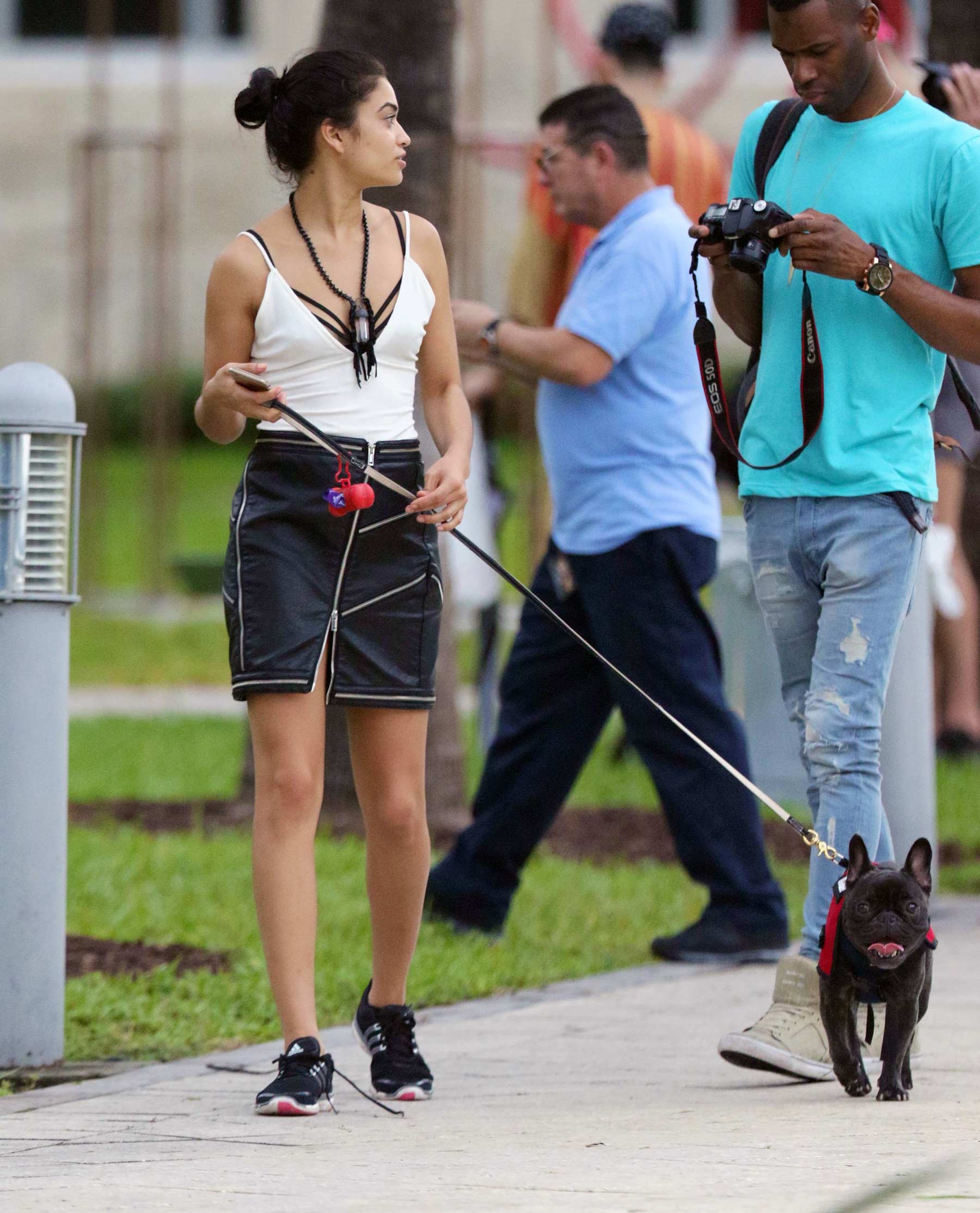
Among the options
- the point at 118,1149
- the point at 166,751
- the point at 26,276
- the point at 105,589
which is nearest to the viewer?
the point at 118,1149

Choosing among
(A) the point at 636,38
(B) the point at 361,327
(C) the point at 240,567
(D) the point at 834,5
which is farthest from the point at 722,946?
(A) the point at 636,38

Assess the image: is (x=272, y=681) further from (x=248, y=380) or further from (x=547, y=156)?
(x=547, y=156)

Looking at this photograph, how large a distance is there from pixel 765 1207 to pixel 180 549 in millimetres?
16374

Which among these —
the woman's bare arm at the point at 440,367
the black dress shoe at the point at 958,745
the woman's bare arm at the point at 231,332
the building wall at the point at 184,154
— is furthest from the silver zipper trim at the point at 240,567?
the building wall at the point at 184,154

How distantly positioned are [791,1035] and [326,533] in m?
1.34

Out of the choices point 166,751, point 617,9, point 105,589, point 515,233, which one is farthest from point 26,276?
point 617,9

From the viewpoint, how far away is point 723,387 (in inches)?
173

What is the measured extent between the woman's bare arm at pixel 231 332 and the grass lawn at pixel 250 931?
5.05ft

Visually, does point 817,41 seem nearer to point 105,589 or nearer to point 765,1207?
point 765,1207

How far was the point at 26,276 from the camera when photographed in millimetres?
23688

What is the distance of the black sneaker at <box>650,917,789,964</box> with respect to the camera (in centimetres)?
580

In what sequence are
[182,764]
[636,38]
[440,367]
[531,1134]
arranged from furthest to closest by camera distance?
[182,764] < [636,38] < [440,367] < [531,1134]

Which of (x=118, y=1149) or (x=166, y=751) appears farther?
(x=166, y=751)

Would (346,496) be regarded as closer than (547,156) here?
Yes
